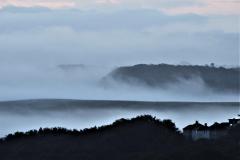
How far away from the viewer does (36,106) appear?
71000 millimetres

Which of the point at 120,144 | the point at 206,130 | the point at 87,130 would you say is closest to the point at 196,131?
the point at 206,130

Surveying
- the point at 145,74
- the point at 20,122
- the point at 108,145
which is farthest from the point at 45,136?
the point at 145,74

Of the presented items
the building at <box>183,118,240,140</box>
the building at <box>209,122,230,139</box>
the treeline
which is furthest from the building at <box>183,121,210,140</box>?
the treeline

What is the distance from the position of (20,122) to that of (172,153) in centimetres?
1849

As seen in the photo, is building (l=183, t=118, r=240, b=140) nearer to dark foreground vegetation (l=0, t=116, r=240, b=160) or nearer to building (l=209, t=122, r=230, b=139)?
building (l=209, t=122, r=230, b=139)

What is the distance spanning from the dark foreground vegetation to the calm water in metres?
3.37

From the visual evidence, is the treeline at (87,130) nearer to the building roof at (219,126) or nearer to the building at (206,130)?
the building at (206,130)

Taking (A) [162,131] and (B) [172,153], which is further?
(A) [162,131]

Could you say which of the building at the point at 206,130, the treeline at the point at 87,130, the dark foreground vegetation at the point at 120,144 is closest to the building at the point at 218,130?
the building at the point at 206,130

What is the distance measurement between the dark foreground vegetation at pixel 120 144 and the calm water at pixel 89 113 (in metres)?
3.37

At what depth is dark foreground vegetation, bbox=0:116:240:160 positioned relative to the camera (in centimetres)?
3781

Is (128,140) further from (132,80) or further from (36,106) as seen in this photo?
(132,80)

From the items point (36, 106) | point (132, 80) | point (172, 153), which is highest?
point (132, 80)

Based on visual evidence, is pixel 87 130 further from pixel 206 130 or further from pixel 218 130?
pixel 218 130
